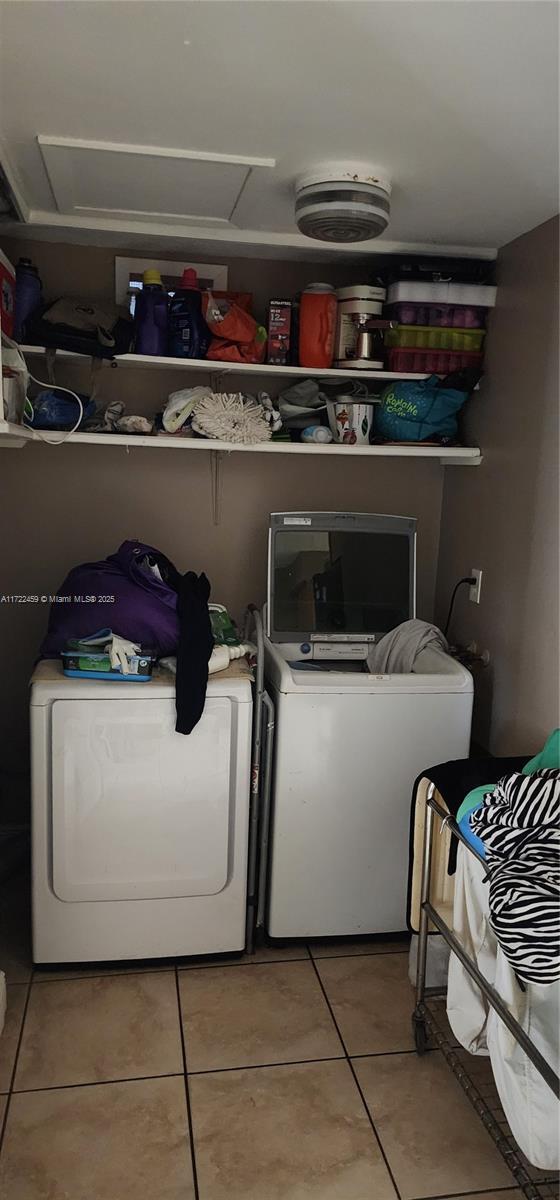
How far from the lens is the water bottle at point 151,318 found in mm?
2584

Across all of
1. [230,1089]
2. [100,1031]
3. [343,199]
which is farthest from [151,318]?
[230,1089]

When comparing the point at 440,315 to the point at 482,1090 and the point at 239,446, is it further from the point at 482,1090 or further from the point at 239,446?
the point at 482,1090

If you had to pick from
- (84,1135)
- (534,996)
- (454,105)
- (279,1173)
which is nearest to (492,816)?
(534,996)

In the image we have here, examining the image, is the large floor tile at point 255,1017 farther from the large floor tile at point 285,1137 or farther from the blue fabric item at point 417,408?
the blue fabric item at point 417,408

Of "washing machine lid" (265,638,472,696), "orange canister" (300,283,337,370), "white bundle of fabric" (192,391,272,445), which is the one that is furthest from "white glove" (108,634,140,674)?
"orange canister" (300,283,337,370)

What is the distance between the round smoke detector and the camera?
2.05 meters

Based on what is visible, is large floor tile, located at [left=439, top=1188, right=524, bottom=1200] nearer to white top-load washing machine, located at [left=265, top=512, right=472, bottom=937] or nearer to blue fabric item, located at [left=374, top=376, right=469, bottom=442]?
white top-load washing machine, located at [left=265, top=512, right=472, bottom=937]

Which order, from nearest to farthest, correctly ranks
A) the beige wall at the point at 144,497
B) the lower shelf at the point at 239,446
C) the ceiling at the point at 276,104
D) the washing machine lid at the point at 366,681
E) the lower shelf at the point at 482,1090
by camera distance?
the ceiling at the point at 276,104
the lower shelf at the point at 482,1090
the washing machine lid at the point at 366,681
the lower shelf at the point at 239,446
the beige wall at the point at 144,497

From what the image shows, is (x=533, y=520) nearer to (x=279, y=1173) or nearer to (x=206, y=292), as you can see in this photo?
(x=206, y=292)

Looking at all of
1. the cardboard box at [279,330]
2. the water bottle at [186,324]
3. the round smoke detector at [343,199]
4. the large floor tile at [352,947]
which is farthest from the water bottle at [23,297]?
the large floor tile at [352,947]

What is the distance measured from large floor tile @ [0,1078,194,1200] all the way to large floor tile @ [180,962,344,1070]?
0.49 ft

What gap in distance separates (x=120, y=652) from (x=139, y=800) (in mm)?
412

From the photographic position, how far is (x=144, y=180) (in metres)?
2.18

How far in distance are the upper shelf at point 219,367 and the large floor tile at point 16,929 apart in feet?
5.55
